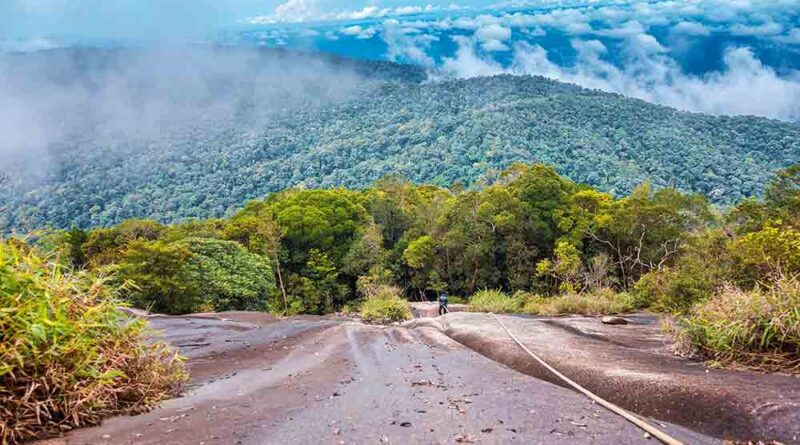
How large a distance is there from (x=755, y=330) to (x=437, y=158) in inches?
4996

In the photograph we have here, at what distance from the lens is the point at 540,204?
122ft

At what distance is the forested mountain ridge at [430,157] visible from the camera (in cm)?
11188

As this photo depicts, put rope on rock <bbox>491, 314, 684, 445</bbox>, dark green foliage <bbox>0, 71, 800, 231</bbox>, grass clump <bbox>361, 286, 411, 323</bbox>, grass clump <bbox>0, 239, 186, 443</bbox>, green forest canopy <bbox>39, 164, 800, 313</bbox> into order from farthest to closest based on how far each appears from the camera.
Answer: dark green foliage <bbox>0, 71, 800, 231</bbox> < green forest canopy <bbox>39, 164, 800, 313</bbox> < grass clump <bbox>361, 286, 411, 323</bbox> < rope on rock <bbox>491, 314, 684, 445</bbox> < grass clump <bbox>0, 239, 186, 443</bbox>

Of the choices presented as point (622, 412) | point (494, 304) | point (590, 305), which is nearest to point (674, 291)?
point (590, 305)

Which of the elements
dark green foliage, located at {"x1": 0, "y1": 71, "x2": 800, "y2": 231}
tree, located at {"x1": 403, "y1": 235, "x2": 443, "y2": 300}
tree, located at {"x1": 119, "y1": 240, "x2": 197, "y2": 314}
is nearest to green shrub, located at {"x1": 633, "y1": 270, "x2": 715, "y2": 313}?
tree, located at {"x1": 403, "y1": 235, "x2": 443, "y2": 300}

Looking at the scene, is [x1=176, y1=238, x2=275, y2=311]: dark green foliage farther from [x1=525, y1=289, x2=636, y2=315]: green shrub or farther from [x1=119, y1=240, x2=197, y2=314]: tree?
[x1=525, y1=289, x2=636, y2=315]: green shrub

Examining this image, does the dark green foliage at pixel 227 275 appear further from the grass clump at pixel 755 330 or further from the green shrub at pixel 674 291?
the grass clump at pixel 755 330

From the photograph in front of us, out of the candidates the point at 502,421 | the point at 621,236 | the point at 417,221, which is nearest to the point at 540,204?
the point at 621,236

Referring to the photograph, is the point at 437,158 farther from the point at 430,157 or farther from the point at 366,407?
the point at 366,407

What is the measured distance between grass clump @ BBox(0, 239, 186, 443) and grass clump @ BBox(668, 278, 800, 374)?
6932 millimetres

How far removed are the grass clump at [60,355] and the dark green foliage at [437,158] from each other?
96.5 metres

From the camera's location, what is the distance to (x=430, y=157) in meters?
134

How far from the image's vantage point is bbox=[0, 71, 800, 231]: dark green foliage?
11131cm

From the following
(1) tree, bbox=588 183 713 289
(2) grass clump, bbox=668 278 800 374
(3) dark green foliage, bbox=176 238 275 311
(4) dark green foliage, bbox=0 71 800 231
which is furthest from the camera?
(4) dark green foliage, bbox=0 71 800 231
